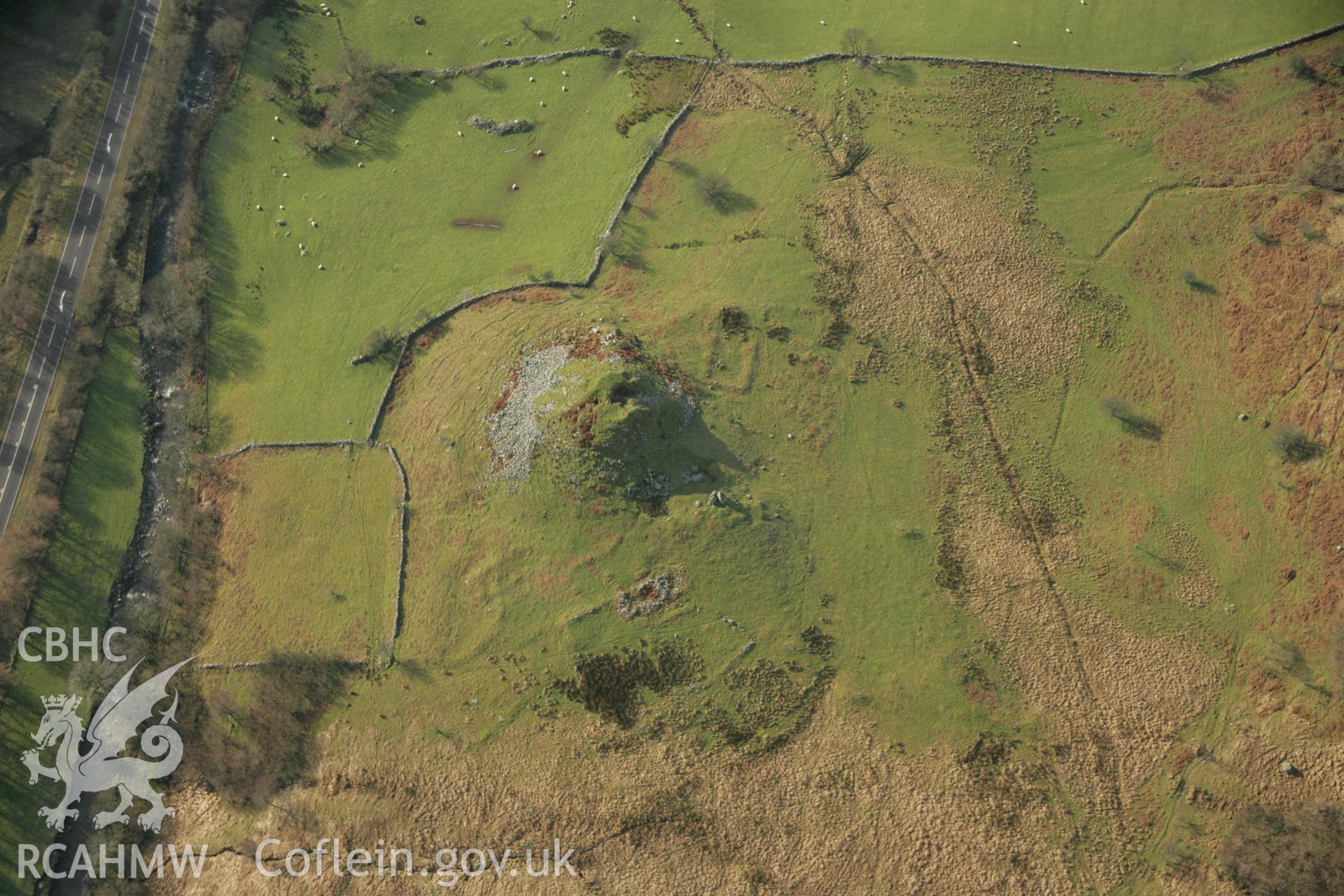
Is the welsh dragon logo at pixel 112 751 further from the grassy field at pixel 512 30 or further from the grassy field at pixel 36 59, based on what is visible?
the grassy field at pixel 512 30

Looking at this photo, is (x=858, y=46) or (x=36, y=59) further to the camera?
(x=36, y=59)

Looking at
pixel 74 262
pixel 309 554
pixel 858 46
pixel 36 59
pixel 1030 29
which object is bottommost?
pixel 309 554

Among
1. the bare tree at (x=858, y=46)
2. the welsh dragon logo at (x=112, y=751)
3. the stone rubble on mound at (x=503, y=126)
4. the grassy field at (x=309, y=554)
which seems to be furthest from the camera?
the stone rubble on mound at (x=503, y=126)

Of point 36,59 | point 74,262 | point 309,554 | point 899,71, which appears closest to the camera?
point 309,554

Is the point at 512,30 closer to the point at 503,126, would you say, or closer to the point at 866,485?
the point at 503,126

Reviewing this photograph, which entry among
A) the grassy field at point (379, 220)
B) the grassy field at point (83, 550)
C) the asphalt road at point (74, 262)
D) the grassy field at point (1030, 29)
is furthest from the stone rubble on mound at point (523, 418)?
the asphalt road at point (74, 262)

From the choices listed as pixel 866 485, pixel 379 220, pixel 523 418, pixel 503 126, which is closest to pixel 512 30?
pixel 503 126

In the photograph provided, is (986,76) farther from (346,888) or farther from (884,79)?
(346,888)
